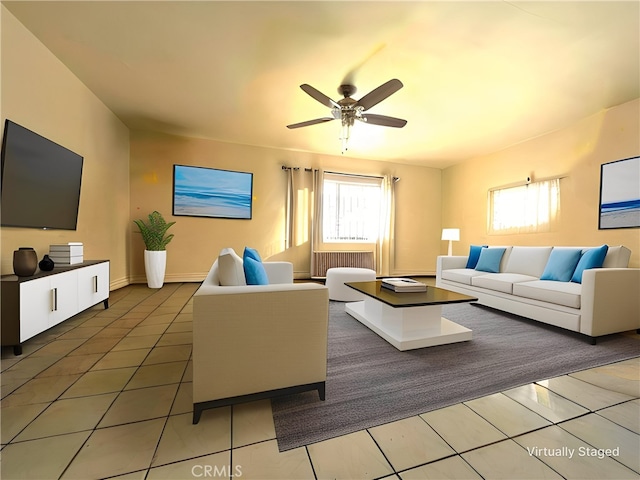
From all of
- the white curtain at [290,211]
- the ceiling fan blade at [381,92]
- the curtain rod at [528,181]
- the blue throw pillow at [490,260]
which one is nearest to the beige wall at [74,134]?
the white curtain at [290,211]

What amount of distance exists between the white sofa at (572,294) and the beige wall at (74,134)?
4743mm

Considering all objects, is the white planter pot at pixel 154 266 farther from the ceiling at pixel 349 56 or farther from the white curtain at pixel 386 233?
the white curtain at pixel 386 233

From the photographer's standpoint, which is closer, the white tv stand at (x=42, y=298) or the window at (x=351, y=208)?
the white tv stand at (x=42, y=298)

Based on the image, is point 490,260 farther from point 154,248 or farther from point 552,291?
point 154,248

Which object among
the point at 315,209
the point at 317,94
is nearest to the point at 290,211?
the point at 315,209

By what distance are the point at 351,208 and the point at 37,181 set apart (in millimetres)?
4541

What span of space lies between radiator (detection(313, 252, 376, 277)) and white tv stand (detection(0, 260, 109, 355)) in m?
3.39

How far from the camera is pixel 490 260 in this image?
366 cm

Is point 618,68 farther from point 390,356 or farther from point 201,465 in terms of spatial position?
point 201,465

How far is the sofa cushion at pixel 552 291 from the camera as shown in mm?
2342

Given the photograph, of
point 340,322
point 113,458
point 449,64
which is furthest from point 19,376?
point 449,64

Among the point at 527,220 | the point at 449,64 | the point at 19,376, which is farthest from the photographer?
the point at 527,220

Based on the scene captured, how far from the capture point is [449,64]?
8.07 feet

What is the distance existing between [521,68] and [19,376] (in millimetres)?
4632
